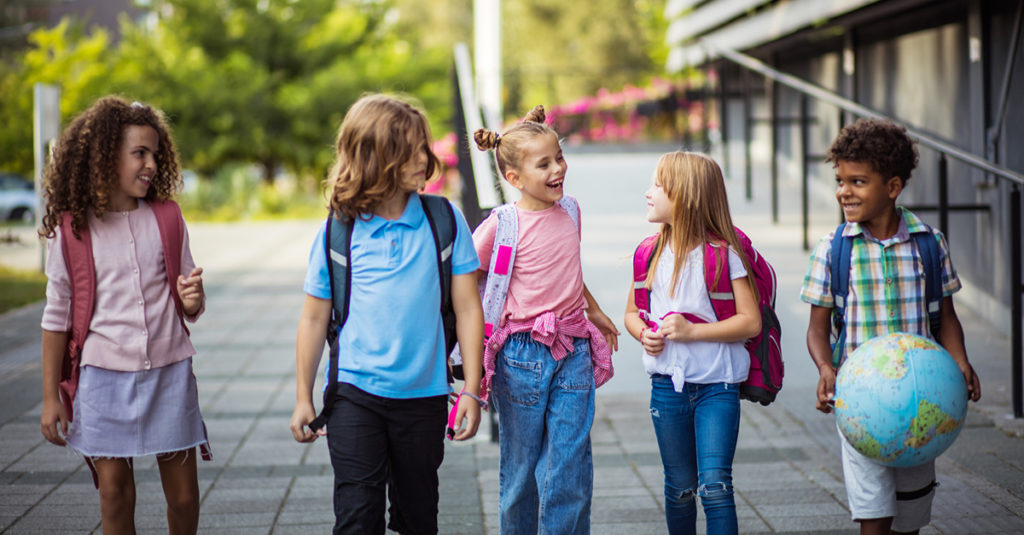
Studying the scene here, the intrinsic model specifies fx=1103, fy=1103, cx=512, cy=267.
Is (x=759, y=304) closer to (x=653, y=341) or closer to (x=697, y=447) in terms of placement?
(x=653, y=341)

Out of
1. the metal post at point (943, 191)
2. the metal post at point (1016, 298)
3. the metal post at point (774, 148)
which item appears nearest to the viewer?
the metal post at point (1016, 298)

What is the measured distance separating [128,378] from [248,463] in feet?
6.54

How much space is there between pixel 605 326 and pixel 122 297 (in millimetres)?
1477

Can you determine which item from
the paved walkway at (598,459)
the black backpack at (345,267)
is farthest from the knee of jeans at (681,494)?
the black backpack at (345,267)

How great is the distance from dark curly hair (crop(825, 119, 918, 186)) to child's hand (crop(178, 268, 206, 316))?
1.93m

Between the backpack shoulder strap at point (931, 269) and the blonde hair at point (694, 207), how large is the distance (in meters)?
0.49

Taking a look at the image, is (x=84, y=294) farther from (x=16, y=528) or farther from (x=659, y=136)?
(x=659, y=136)

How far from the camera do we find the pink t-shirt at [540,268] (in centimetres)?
334

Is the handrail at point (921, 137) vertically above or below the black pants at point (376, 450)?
above

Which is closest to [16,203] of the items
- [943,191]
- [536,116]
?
[943,191]

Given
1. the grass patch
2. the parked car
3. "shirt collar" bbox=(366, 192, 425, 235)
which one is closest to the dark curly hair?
"shirt collar" bbox=(366, 192, 425, 235)

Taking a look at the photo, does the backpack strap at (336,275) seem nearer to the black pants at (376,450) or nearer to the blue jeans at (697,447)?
the black pants at (376,450)

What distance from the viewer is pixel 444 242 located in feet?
10.0

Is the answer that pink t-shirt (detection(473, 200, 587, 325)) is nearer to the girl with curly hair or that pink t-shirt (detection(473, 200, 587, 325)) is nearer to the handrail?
the girl with curly hair
